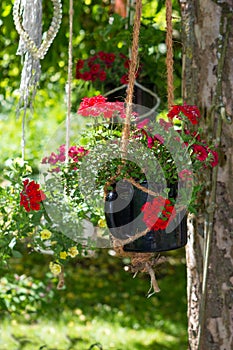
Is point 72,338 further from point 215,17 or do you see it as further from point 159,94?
point 215,17

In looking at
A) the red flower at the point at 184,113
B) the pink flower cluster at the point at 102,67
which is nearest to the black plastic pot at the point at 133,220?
the red flower at the point at 184,113

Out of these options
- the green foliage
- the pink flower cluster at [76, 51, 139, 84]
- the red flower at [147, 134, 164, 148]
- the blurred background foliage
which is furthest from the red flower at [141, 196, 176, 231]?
the green foliage

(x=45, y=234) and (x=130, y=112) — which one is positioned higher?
(x=130, y=112)

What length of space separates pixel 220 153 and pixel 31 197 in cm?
62

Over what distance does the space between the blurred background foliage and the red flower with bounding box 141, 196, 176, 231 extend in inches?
20.2

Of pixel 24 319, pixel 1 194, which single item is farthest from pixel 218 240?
pixel 24 319

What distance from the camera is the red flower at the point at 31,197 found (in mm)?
1961

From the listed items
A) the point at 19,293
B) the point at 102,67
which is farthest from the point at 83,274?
the point at 102,67

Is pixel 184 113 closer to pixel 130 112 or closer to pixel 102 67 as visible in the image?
pixel 130 112

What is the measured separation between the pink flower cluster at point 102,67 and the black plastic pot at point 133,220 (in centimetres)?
125

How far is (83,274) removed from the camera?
5879 mm

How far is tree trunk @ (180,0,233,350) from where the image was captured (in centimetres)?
210

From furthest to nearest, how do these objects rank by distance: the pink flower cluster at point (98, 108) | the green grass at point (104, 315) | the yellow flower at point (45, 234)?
the green grass at point (104, 315) < the yellow flower at point (45, 234) < the pink flower cluster at point (98, 108)

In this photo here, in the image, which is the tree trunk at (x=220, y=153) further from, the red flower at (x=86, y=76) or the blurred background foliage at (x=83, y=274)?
the red flower at (x=86, y=76)
